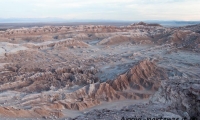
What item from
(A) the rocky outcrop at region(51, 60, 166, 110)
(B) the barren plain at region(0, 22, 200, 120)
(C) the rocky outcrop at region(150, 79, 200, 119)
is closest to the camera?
(C) the rocky outcrop at region(150, 79, 200, 119)

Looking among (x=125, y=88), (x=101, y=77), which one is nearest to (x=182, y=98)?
(x=125, y=88)

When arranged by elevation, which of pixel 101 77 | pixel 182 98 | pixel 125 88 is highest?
pixel 182 98

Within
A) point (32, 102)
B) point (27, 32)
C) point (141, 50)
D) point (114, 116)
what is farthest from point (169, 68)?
point (27, 32)

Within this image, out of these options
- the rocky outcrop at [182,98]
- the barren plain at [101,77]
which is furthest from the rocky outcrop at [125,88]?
the rocky outcrop at [182,98]

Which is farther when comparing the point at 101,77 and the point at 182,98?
the point at 101,77

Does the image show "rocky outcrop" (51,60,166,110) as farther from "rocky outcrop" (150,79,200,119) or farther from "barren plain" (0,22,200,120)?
"rocky outcrop" (150,79,200,119)

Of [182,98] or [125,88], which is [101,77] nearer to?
[125,88]

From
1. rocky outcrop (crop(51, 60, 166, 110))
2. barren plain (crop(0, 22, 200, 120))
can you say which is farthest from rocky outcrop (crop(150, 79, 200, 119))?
rocky outcrop (crop(51, 60, 166, 110))

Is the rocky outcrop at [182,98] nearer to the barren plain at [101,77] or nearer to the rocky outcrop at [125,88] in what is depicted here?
the barren plain at [101,77]
